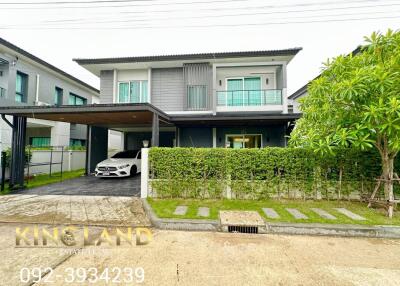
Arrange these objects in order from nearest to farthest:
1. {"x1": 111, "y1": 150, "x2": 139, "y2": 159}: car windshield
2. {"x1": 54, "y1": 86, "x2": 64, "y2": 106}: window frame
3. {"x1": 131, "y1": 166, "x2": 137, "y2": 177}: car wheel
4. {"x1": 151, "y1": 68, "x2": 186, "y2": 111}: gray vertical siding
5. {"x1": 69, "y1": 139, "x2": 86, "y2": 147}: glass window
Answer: {"x1": 131, "y1": 166, "x2": 137, "y2": 177}: car wheel
{"x1": 111, "y1": 150, "x2": 139, "y2": 159}: car windshield
{"x1": 151, "y1": 68, "x2": 186, "y2": 111}: gray vertical siding
{"x1": 54, "y1": 86, "x2": 64, "y2": 106}: window frame
{"x1": 69, "y1": 139, "x2": 86, "y2": 147}: glass window

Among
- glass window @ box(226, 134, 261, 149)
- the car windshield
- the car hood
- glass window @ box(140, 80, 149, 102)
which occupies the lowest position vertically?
the car hood

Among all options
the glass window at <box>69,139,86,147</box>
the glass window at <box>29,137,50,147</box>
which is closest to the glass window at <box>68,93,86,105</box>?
the glass window at <box>69,139,86,147</box>

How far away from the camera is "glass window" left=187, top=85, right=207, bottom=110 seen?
34.7 ft

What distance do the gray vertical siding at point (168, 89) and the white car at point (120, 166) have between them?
11.2ft

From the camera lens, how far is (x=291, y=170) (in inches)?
232

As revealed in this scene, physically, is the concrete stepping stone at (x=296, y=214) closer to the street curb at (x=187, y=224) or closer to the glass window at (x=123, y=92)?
the street curb at (x=187, y=224)

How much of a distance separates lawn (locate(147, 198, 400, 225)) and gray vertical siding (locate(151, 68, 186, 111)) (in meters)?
6.55

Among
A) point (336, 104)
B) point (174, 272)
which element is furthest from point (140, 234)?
point (336, 104)

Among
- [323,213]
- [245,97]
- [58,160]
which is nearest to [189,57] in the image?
[245,97]

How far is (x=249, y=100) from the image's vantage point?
403 inches

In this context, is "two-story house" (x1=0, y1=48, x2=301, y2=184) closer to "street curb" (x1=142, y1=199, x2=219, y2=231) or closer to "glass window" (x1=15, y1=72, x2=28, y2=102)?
"glass window" (x1=15, y1=72, x2=28, y2=102)

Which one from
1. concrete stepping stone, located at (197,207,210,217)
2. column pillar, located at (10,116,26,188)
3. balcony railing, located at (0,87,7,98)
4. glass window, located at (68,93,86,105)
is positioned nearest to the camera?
concrete stepping stone, located at (197,207,210,217)

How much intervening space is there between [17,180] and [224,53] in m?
11.0

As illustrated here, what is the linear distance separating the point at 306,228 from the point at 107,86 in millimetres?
12088
